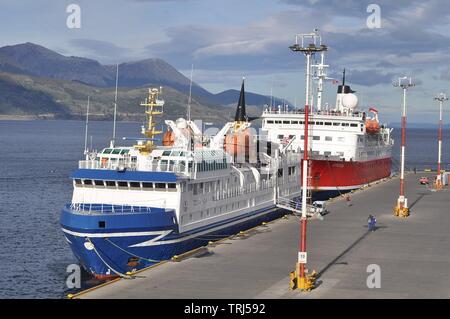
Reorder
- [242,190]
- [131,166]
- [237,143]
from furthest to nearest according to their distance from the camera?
[237,143] → [242,190] → [131,166]

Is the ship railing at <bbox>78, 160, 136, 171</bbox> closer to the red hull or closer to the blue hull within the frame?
the blue hull

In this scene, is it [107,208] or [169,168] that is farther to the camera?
[169,168]

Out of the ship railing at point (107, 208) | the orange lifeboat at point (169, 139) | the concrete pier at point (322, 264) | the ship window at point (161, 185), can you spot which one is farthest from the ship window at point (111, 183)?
the orange lifeboat at point (169, 139)

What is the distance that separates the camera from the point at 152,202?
38.0m

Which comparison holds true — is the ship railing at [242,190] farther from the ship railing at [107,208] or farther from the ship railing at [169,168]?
the ship railing at [107,208]

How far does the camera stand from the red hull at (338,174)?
74500 mm

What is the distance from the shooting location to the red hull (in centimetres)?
7450

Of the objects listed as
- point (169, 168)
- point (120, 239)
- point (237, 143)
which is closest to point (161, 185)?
point (169, 168)

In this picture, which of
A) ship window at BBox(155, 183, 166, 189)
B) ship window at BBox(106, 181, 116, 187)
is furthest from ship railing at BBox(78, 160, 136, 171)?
ship window at BBox(155, 183, 166, 189)

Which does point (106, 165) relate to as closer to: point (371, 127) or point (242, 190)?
point (242, 190)

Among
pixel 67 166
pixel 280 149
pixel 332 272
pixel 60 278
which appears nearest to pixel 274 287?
pixel 332 272

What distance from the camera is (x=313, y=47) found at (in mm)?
29531

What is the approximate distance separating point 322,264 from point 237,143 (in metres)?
17.7

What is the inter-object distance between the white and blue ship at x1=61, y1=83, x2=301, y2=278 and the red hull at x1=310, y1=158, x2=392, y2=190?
2524cm
